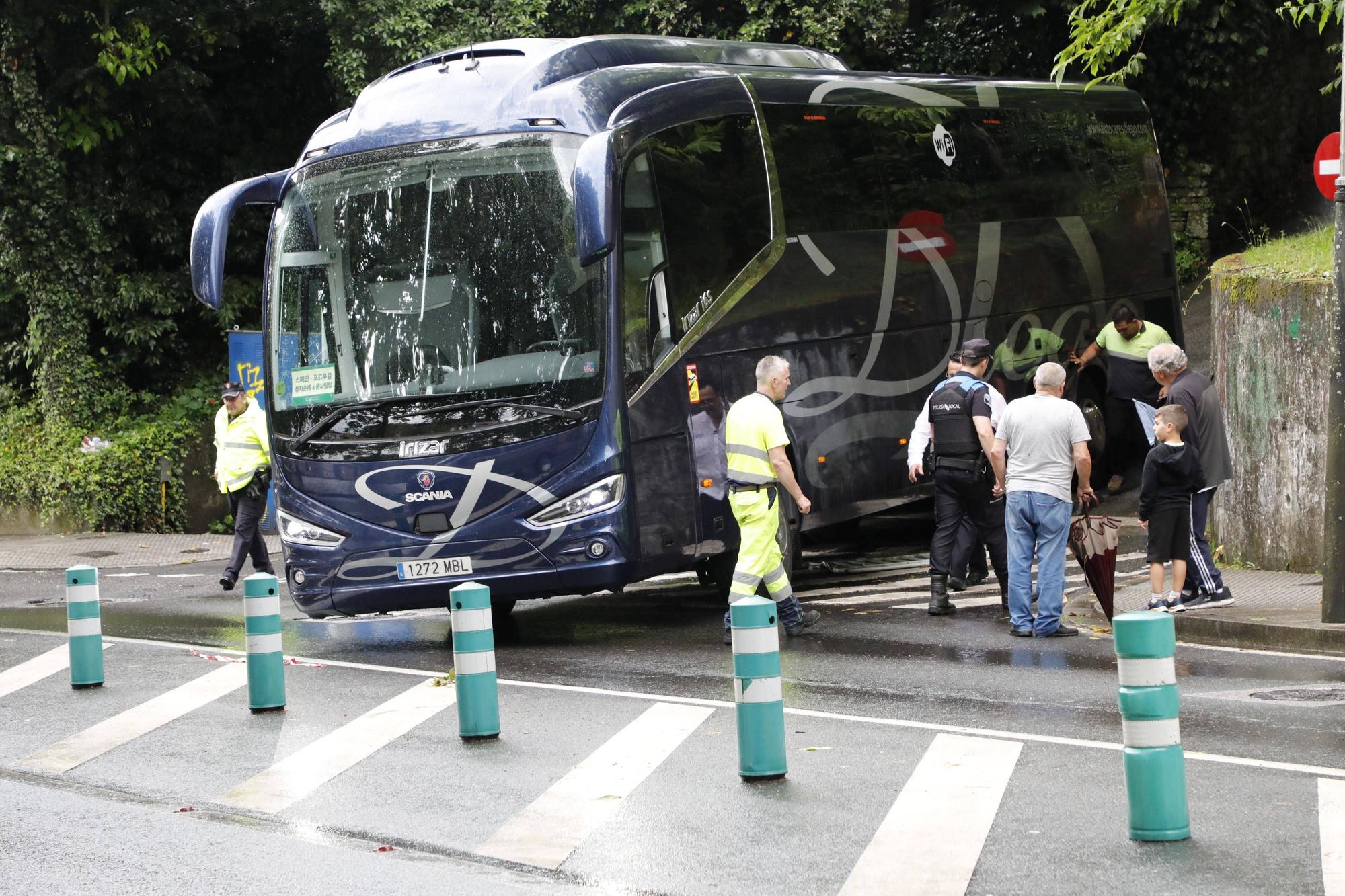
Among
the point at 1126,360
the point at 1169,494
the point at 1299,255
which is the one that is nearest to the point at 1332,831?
the point at 1169,494

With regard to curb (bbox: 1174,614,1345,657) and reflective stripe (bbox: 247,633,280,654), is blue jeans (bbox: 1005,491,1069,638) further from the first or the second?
reflective stripe (bbox: 247,633,280,654)

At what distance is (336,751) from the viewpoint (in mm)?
8430

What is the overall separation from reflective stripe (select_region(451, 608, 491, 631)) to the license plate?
2832 millimetres

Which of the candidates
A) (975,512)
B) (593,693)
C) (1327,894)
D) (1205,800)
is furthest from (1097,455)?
(1327,894)

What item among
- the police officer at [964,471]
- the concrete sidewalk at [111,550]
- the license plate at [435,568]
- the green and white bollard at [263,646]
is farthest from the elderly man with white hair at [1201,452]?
the concrete sidewalk at [111,550]

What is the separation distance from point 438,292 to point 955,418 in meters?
3.68

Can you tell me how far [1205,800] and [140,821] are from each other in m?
4.38

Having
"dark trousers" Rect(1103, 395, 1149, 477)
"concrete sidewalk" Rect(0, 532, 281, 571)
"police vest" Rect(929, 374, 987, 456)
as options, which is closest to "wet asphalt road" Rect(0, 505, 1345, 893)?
"police vest" Rect(929, 374, 987, 456)

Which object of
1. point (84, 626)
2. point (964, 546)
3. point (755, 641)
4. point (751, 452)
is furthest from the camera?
point (964, 546)

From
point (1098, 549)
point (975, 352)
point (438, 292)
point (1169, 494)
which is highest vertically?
point (438, 292)

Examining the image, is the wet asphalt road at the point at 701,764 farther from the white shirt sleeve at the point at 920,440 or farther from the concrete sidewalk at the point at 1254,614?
the white shirt sleeve at the point at 920,440

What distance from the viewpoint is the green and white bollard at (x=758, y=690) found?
7.23 meters

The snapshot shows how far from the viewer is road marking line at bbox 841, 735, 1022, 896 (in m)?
5.93

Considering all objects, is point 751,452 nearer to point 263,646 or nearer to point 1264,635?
point 263,646
